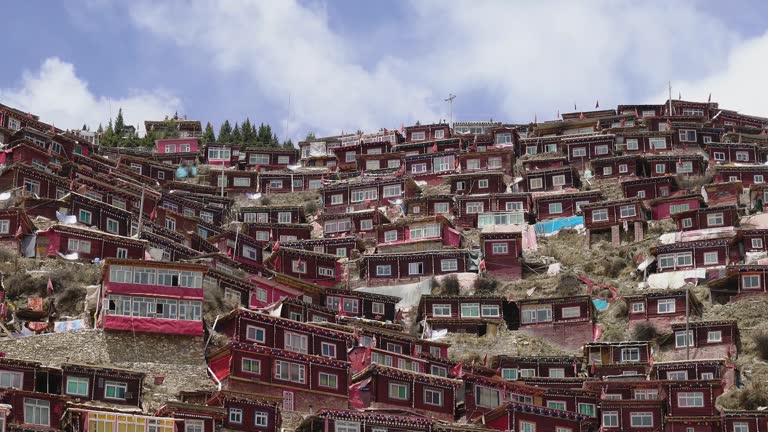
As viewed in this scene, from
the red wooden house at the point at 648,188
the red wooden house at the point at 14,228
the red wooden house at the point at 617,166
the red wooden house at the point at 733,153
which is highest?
the red wooden house at the point at 733,153

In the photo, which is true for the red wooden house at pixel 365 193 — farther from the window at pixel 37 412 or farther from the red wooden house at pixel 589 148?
the window at pixel 37 412

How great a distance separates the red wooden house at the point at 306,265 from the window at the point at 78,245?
68.1 feet

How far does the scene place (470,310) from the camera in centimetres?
10012

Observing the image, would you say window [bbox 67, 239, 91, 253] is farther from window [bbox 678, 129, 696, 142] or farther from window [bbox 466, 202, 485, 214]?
window [bbox 678, 129, 696, 142]

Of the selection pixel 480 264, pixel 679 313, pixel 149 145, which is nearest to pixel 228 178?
pixel 149 145

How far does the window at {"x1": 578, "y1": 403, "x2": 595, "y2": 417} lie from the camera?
272 ft

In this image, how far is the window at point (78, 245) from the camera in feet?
300

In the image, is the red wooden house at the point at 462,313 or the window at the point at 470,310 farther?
the window at the point at 470,310

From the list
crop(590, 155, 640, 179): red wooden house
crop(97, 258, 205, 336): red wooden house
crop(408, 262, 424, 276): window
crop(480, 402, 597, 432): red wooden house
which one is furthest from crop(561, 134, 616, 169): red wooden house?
crop(97, 258, 205, 336): red wooden house

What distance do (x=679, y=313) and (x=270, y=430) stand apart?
1544 inches

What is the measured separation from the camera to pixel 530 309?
9931 centimetres

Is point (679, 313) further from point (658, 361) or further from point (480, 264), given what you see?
point (480, 264)

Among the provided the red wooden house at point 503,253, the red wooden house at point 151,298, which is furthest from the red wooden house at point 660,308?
the red wooden house at point 151,298

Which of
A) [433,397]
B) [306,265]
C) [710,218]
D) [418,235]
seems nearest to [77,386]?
[433,397]
